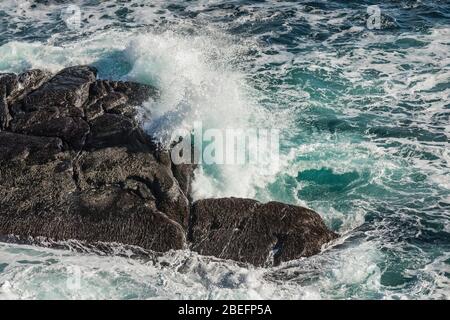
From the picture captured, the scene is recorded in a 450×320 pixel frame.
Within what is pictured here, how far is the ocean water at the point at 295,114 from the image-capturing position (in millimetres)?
8820

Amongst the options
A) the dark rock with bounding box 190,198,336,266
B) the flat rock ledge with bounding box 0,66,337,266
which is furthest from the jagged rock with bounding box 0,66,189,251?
the dark rock with bounding box 190,198,336,266

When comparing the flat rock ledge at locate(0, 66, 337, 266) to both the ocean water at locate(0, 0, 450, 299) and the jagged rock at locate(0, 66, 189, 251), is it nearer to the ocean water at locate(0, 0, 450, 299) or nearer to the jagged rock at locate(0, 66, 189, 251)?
the jagged rock at locate(0, 66, 189, 251)

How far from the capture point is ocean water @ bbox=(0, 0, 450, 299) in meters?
8.82

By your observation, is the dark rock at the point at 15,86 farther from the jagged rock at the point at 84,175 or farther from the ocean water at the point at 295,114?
the ocean water at the point at 295,114

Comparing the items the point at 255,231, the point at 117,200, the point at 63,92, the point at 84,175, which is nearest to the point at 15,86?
the point at 63,92

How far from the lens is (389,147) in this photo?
12.4 meters

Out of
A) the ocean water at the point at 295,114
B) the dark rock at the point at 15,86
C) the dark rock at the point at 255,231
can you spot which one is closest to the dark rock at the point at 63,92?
the dark rock at the point at 15,86

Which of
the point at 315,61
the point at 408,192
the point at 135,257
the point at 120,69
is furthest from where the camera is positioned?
the point at 315,61

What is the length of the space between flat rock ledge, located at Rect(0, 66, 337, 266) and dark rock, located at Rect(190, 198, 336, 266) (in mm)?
16

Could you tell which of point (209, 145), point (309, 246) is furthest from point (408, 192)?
point (209, 145)

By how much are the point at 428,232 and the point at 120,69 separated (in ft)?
27.2

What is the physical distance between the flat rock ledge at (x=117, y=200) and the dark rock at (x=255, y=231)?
2cm
